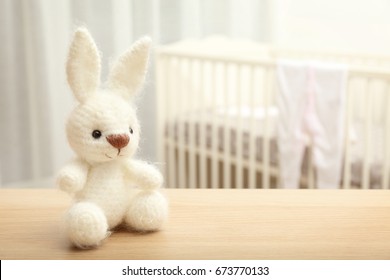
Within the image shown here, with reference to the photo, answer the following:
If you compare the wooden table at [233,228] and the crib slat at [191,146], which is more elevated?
the wooden table at [233,228]

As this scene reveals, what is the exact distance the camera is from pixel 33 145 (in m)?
2.40

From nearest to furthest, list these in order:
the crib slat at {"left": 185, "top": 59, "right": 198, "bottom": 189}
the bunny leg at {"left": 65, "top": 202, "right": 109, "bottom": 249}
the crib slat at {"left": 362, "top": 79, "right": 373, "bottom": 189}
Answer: the bunny leg at {"left": 65, "top": 202, "right": 109, "bottom": 249}, the crib slat at {"left": 362, "top": 79, "right": 373, "bottom": 189}, the crib slat at {"left": 185, "top": 59, "right": 198, "bottom": 189}

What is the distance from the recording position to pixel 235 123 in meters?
2.44

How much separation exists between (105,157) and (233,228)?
176 mm

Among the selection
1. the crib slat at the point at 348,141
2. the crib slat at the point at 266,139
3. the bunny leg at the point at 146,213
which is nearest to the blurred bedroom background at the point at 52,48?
the crib slat at the point at 266,139

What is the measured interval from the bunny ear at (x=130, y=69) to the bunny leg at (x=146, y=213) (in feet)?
0.42

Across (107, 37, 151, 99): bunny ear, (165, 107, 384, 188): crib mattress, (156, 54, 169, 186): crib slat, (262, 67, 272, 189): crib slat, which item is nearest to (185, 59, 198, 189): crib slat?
(165, 107, 384, 188): crib mattress

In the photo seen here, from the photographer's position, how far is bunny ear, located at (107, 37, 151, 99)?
0.73m

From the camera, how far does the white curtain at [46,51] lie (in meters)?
2.23

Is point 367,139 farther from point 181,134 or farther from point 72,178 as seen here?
point 72,178

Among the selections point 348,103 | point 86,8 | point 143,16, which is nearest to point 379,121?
point 348,103

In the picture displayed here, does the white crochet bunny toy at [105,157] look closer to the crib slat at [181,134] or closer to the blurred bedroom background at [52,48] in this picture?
the blurred bedroom background at [52,48]

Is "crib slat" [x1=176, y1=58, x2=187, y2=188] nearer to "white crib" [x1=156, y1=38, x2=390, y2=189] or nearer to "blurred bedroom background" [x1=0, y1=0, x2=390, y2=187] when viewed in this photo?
"white crib" [x1=156, y1=38, x2=390, y2=189]

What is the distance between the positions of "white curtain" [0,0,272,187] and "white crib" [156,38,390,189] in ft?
0.68
